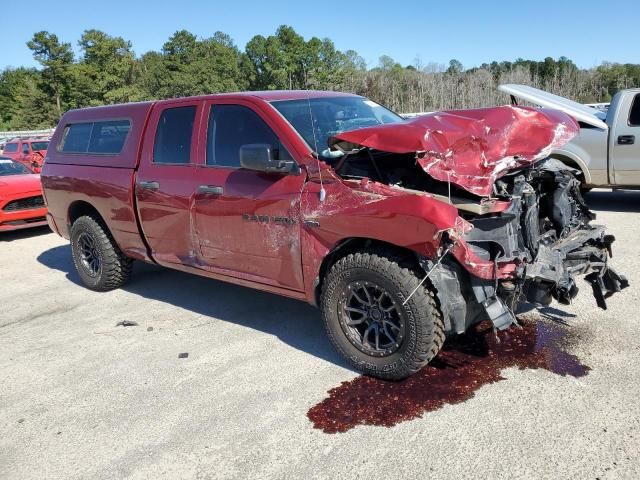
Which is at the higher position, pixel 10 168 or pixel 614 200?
pixel 10 168

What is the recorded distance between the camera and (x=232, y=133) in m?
4.43

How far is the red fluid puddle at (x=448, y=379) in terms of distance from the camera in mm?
3309

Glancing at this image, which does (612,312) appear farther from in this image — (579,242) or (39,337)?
(39,337)

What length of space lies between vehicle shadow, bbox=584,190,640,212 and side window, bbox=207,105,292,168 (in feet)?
22.4

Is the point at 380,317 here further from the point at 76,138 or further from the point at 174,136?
the point at 76,138

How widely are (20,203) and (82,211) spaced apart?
13.9 ft

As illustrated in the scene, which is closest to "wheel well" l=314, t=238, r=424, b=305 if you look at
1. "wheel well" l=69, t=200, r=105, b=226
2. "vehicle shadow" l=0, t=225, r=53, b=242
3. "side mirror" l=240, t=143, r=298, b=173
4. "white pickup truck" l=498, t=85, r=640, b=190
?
"side mirror" l=240, t=143, r=298, b=173

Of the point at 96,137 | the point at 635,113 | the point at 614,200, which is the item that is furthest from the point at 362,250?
the point at 614,200

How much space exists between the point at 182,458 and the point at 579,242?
3.07 m

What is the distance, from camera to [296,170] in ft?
12.8

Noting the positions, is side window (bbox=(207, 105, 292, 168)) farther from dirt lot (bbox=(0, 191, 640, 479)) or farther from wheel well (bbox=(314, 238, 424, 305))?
dirt lot (bbox=(0, 191, 640, 479))

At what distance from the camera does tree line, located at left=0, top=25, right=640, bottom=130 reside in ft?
109

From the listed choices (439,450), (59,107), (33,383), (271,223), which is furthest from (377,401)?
(59,107)

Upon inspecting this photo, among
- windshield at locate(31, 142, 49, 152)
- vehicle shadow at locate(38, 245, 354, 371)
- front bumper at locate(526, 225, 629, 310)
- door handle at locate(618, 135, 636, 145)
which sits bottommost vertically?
vehicle shadow at locate(38, 245, 354, 371)
